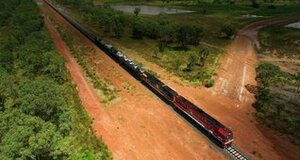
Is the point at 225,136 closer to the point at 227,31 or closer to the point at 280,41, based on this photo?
the point at 227,31

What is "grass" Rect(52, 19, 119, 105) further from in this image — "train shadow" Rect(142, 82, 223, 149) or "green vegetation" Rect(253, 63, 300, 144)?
"green vegetation" Rect(253, 63, 300, 144)

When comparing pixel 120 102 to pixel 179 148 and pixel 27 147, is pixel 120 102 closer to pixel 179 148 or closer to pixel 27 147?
pixel 179 148

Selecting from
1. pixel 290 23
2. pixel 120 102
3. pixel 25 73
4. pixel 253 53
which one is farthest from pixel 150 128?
pixel 290 23

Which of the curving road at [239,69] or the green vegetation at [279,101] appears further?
the curving road at [239,69]

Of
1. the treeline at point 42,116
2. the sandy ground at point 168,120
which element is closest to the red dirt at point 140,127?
the sandy ground at point 168,120

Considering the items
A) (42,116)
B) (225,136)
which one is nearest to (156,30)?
(225,136)

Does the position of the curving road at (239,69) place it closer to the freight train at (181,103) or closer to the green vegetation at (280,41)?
the green vegetation at (280,41)

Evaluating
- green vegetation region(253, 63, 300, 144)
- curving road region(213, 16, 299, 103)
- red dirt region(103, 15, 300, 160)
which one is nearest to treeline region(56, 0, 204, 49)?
red dirt region(103, 15, 300, 160)

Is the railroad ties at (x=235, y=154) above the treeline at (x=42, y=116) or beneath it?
beneath
